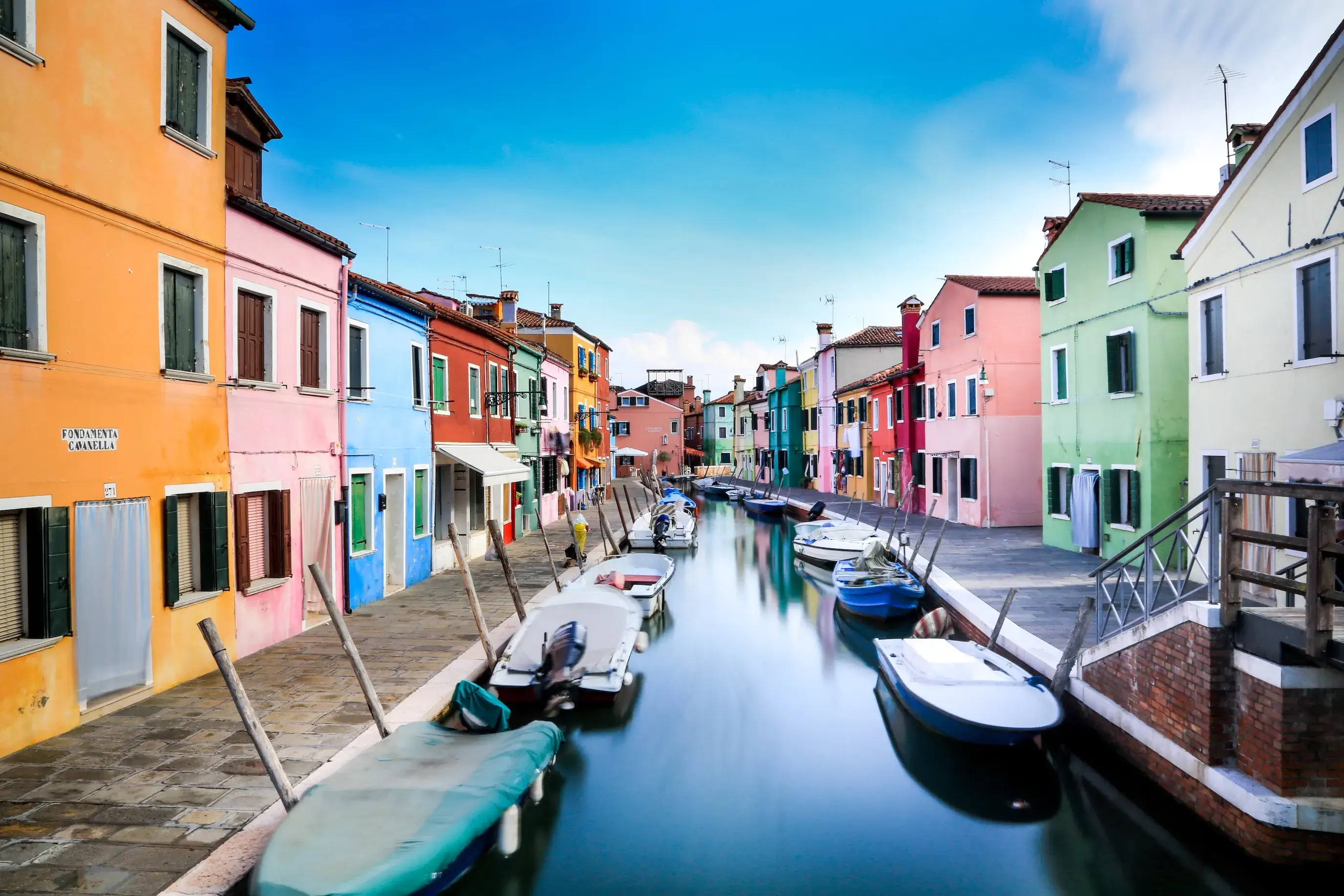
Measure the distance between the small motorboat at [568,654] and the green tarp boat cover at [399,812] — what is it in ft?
7.90

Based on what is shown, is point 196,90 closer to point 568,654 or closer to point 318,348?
point 318,348

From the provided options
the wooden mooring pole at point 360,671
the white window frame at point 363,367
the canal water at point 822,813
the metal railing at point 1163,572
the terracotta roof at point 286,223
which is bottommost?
the canal water at point 822,813

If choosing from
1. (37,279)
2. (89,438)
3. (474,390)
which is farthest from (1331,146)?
(474,390)

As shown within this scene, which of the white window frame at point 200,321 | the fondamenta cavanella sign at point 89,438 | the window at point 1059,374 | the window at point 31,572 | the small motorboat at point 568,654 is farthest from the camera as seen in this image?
the window at point 1059,374

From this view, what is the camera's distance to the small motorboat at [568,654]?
9.41 meters

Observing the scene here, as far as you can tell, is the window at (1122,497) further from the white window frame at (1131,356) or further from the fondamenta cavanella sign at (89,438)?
the fondamenta cavanella sign at (89,438)

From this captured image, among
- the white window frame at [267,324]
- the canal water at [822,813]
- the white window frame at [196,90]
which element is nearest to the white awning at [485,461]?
the white window frame at [267,324]

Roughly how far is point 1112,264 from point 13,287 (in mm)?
17554

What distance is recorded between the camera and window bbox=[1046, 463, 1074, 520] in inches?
708

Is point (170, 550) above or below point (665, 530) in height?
above

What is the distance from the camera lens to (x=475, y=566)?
57.8ft

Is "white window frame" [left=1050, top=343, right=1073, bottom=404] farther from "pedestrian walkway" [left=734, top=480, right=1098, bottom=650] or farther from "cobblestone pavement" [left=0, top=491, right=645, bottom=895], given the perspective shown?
"cobblestone pavement" [left=0, top=491, right=645, bottom=895]

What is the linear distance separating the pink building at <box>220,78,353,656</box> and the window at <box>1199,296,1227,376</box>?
44.9 feet

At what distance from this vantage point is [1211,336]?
40.5 ft
